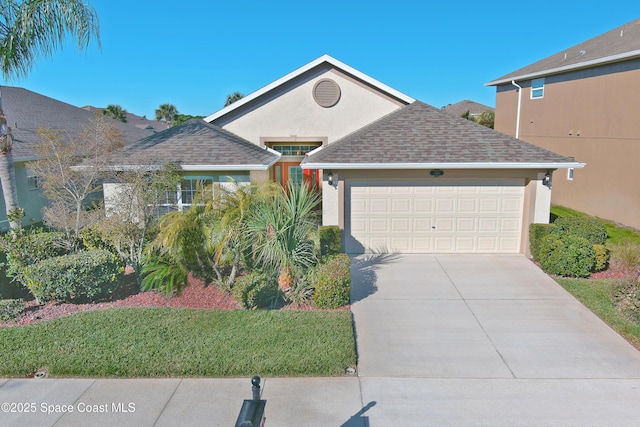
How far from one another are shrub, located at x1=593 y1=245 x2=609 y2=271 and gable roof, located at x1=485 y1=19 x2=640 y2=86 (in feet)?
25.3

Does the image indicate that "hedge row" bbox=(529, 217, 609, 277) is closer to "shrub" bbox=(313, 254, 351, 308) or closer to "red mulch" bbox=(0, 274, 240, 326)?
"shrub" bbox=(313, 254, 351, 308)

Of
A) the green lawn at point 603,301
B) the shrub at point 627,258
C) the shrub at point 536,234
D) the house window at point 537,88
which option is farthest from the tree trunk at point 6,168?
the house window at point 537,88

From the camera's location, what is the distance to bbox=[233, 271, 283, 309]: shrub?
324 inches

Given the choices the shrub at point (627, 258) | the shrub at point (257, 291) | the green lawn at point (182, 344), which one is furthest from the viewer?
the shrub at point (627, 258)

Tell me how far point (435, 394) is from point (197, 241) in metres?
5.57

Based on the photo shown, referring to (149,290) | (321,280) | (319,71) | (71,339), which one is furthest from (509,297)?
(319,71)

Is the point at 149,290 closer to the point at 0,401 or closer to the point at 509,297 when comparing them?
the point at 0,401

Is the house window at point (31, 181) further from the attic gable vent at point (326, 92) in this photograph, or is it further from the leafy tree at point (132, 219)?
the attic gable vent at point (326, 92)

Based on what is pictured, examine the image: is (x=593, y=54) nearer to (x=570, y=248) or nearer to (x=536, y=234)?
(x=536, y=234)

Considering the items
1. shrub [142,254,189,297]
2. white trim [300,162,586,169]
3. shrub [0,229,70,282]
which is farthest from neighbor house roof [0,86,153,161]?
white trim [300,162,586,169]

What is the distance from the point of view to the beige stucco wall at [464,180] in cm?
1183

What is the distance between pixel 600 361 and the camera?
6.57 metres

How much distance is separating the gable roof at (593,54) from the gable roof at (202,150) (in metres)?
12.5

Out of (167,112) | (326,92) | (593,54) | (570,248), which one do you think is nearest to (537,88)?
(593,54)
